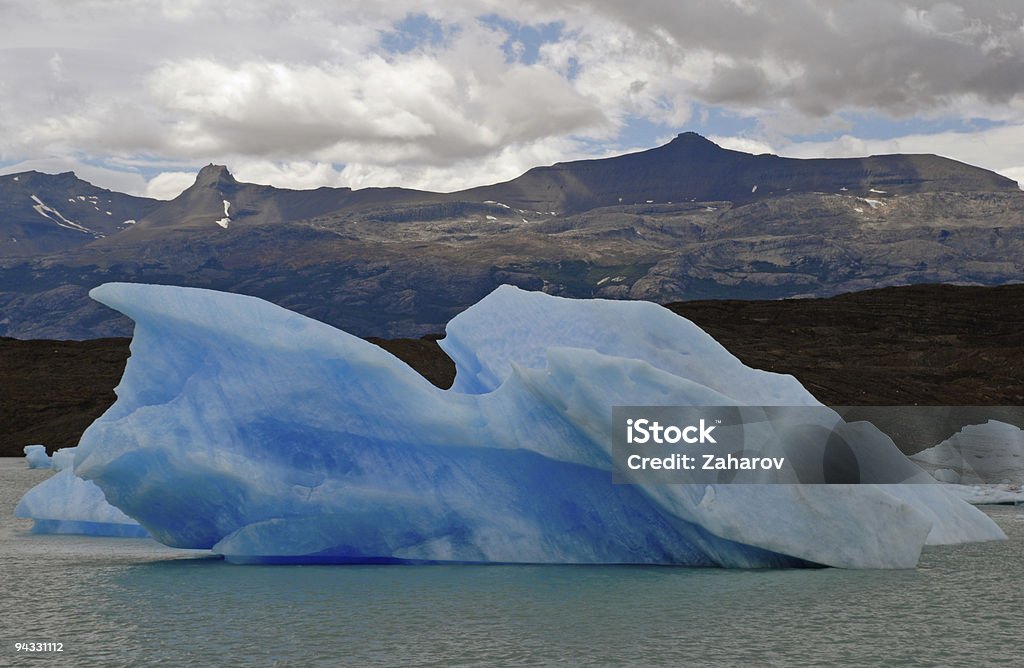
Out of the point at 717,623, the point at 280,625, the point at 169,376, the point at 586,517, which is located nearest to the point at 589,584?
the point at 586,517

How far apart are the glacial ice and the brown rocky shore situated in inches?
1175

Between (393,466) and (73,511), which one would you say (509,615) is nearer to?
(393,466)

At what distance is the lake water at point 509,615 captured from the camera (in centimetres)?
1026

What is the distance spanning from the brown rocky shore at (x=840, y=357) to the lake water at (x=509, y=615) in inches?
1211

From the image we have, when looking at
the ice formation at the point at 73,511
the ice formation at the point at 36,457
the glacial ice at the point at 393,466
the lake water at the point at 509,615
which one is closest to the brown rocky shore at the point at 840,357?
the ice formation at the point at 36,457

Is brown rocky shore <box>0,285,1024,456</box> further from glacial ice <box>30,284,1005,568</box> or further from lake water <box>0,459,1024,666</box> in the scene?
lake water <box>0,459,1024,666</box>


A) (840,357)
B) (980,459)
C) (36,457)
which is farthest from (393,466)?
(840,357)

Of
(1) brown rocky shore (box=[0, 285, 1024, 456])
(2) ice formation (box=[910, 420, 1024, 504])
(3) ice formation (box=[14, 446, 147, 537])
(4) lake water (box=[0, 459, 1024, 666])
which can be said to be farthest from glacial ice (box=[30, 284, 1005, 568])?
(1) brown rocky shore (box=[0, 285, 1024, 456])

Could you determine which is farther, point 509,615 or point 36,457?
point 36,457

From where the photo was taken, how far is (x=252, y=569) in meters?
15.1

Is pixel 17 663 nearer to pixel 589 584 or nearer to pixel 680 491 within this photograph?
pixel 589 584

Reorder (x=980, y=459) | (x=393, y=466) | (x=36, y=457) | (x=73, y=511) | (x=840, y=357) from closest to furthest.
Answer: (x=393, y=466) < (x=73, y=511) < (x=980, y=459) < (x=36, y=457) < (x=840, y=357)

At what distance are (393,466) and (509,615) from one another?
3.50 metres

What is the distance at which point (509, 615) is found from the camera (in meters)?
11.9
